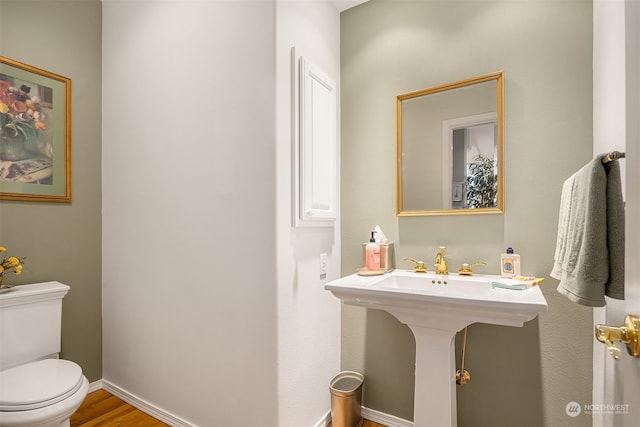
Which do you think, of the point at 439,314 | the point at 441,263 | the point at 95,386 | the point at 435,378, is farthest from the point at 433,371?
the point at 95,386

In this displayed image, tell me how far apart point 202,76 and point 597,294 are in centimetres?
191

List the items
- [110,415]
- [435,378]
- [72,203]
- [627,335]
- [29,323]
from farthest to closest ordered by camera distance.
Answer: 1. [72,203]
2. [110,415]
3. [29,323]
4. [435,378]
5. [627,335]

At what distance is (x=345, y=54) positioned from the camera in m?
2.07

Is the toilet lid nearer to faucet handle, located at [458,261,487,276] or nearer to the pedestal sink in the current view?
the pedestal sink

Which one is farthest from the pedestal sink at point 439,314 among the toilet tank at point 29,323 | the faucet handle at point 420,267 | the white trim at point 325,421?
the toilet tank at point 29,323

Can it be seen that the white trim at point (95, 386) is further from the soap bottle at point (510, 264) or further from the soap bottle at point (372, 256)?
the soap bottle at point (510, 264)

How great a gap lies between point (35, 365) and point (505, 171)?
2555mm

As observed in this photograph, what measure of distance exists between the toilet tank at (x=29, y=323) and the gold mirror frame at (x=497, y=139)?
2.05 m

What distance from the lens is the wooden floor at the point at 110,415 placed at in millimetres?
1879

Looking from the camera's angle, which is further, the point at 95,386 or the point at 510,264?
the point at 95,386

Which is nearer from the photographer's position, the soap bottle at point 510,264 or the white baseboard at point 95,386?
the soap bottle at point 510,264

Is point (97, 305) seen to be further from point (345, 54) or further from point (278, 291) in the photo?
point (345, 54)

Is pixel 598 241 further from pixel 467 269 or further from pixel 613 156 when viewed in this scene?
pixel 467 269

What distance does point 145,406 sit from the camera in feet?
6.55
